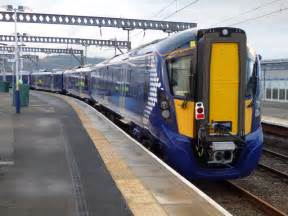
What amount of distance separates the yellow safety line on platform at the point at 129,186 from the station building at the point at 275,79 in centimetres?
3150

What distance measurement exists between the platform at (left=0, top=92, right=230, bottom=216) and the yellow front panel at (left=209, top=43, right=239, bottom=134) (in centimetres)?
167

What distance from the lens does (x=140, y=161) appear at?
463 inches

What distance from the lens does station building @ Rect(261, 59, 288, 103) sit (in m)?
43.0

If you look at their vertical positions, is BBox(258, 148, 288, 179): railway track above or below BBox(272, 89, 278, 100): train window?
below

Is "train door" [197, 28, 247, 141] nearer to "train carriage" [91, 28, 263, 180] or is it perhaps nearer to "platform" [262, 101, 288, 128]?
"train carriage" [91, 28, 263, 180]

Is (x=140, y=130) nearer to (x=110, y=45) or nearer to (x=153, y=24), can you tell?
(x=153, y=24)

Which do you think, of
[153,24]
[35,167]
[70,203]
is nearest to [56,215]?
[70,203]

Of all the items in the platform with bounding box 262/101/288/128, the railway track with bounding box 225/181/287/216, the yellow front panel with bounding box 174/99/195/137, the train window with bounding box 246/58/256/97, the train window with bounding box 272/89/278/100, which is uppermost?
the train window with bounding box 246/58/256/97

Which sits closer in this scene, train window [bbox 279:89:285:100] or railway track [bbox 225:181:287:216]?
railway track [bbox 225:181:287:216]

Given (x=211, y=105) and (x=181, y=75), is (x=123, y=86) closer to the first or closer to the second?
(x=181, y=75)

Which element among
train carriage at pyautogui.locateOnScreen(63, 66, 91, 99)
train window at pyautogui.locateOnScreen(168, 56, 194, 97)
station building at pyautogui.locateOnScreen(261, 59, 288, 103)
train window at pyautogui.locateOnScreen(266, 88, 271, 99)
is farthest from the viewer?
train window at pyautogui.locateOnScreen(266, 88, 271, 99)

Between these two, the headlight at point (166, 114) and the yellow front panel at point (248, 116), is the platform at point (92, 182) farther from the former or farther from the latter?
the yellow front panel at point (248, 116)

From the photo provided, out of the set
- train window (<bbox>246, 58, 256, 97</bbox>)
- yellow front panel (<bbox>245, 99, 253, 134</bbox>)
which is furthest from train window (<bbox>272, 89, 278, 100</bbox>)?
yellow front panel (<bbox>245, 99, 253, 134</bbox>)

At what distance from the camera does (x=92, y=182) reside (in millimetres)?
9438
